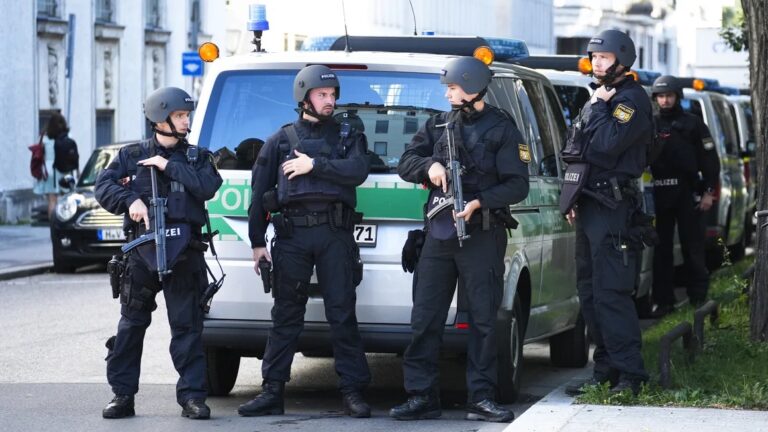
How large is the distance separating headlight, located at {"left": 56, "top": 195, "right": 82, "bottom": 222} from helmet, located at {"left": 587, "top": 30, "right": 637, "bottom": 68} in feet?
33.5

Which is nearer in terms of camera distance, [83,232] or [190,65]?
[83,232]

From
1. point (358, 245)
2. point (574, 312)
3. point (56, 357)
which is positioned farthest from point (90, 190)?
point (358, 245)

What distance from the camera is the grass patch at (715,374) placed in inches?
319

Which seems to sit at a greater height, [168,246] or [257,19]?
[257,19]

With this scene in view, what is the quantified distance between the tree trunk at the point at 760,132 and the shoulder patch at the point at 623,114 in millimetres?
→ 1647

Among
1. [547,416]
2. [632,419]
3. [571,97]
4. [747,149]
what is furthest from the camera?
[747,149]

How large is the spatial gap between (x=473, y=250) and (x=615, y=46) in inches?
52.5

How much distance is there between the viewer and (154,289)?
8.27 metres

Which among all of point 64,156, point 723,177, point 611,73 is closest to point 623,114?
point 611,73

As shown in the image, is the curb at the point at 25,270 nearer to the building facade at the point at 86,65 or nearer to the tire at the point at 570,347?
the building facade at the point at 86,65

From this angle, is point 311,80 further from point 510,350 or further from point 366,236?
point 510,350

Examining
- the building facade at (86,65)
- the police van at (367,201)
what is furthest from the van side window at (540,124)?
the building facade at (86,65)

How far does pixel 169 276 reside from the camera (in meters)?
8.23

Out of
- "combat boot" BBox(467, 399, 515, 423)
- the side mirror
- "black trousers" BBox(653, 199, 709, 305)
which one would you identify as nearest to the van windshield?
"combat boot" BBox(467, 399, 515, 423)
